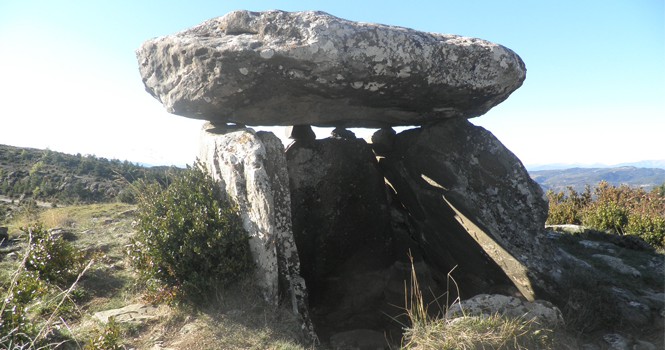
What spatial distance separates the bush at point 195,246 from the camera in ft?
19.1

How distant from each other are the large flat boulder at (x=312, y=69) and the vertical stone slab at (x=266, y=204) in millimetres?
792

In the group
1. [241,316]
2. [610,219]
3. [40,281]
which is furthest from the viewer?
[610,219]

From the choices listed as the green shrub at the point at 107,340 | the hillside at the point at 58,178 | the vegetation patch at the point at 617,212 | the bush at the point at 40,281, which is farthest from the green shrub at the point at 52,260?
the vegetation patch at the point at 617,212

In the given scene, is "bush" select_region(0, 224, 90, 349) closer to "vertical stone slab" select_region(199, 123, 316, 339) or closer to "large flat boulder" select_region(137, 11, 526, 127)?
"vertical stone slab" select_region(199, 123, 316, 339)

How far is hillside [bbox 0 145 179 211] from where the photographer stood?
67.6 ft

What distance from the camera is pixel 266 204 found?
234 inches

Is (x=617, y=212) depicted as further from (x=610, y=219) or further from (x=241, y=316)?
(x=241, y=316)

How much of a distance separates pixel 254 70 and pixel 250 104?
0.76 metres

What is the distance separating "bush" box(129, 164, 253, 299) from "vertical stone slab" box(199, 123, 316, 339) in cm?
20

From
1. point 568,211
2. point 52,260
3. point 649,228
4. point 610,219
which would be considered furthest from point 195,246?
point 568,211

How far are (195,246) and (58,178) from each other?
2508cm

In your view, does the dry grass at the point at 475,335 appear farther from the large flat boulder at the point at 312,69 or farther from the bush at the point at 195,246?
the large flat boulder at the point at 312,69

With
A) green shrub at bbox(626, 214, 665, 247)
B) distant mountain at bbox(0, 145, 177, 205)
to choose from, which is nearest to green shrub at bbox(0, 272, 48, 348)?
distant mountain at bbox(0, 145, 177, 205)

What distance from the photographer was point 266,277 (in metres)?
5.85
